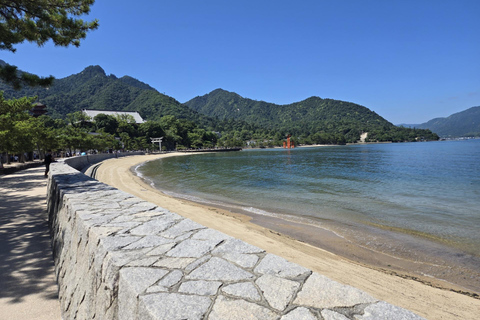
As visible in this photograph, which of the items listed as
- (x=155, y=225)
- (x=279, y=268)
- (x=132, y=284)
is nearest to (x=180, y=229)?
(x=155, y=225)

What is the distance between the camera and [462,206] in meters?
11.1

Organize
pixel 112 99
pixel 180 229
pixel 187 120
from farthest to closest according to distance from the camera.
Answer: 1. pixel 112 99
2. pixel 187 120
3. pixel 180 229

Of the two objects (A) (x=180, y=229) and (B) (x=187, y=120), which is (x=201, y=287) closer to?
(A) (x=180, y=229)

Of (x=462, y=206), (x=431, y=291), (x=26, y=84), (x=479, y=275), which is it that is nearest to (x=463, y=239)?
(x=479, y=275)

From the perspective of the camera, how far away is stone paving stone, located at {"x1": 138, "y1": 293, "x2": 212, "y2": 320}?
4.76 ft

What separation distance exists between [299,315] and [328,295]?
33 cm

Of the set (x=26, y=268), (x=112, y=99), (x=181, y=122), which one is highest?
(x=112, y=99)

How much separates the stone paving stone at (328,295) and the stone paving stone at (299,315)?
80 millimetres

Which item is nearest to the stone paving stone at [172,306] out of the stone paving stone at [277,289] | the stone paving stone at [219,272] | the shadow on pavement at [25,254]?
the stone paving stone at [219,272]

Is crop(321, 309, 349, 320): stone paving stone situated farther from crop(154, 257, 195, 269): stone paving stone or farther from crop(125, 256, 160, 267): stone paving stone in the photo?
crop(125, 256, 160, 267): stone paving stone

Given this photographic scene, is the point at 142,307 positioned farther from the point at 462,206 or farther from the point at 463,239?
the point at 462,206

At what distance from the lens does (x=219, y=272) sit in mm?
2018

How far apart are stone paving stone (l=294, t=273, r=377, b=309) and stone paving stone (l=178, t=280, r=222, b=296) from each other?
0.55m

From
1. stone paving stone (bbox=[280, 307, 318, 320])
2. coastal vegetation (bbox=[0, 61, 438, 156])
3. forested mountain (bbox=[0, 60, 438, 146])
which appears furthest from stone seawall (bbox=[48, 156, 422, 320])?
forested mountain (bbox=[0, 60, 438, 146])
